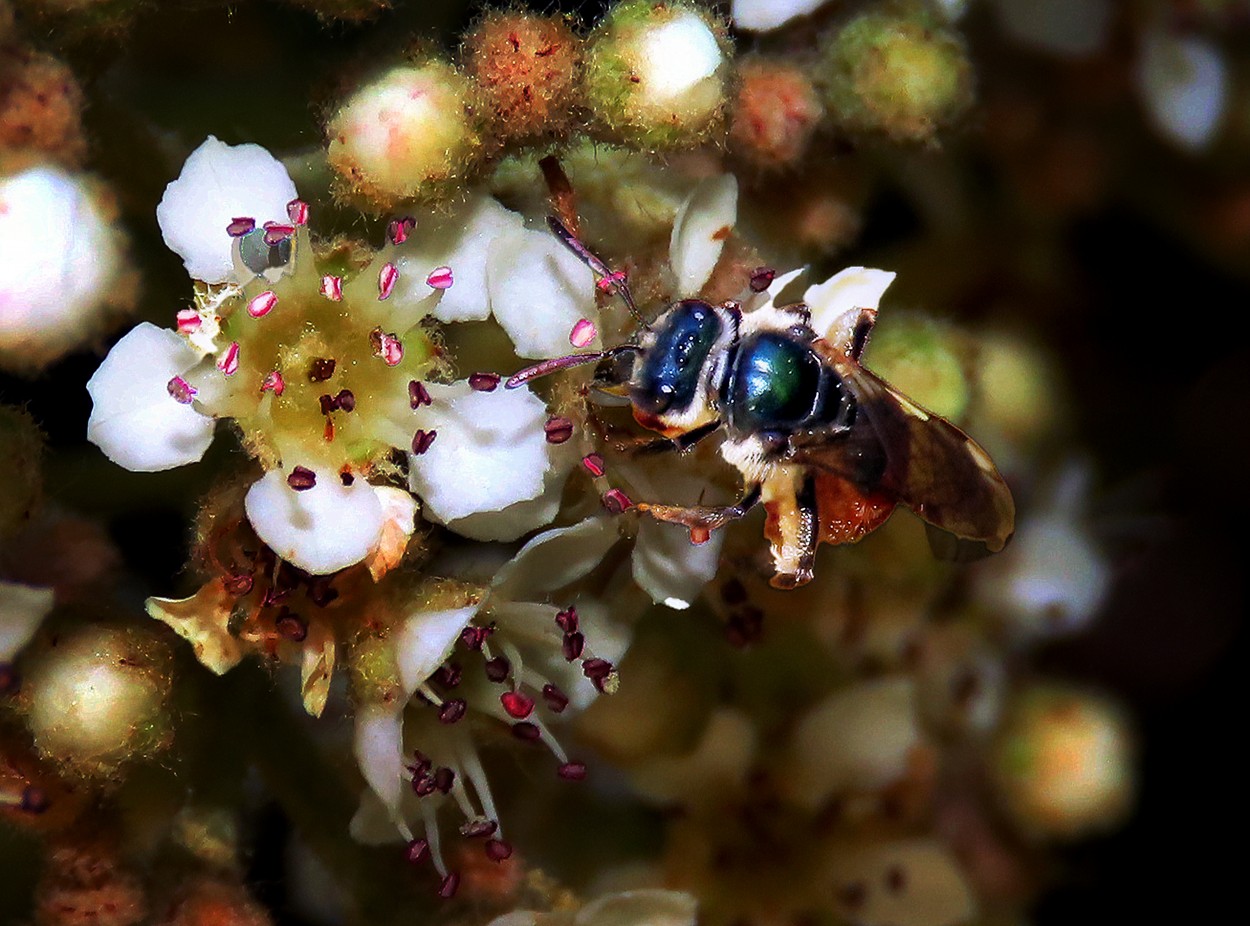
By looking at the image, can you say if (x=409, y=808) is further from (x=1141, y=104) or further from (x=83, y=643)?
(x=1141, y=104)

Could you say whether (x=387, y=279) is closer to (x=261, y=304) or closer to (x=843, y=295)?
(x=261, y=304)

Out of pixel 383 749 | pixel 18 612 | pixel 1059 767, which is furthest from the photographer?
pixel 1059 767

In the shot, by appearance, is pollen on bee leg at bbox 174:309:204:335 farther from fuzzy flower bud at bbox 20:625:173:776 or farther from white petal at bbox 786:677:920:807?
white petal at bbox 786:677:920:807

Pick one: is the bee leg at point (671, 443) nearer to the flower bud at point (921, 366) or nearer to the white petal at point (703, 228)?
the white petal at point (703, 228)

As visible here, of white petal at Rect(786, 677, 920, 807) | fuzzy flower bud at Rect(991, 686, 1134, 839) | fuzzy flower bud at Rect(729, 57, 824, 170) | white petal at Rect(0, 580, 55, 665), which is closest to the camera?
white petal at Rect(0, 580, 55, 665)

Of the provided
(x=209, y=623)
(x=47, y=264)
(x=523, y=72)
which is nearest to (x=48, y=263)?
(x=47, y=264)

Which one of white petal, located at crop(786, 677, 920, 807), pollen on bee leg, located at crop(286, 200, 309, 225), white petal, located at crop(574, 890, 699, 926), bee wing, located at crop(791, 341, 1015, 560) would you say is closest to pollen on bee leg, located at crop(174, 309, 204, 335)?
pollen on bee leg, located at crop(286, 200, 309, 225)
